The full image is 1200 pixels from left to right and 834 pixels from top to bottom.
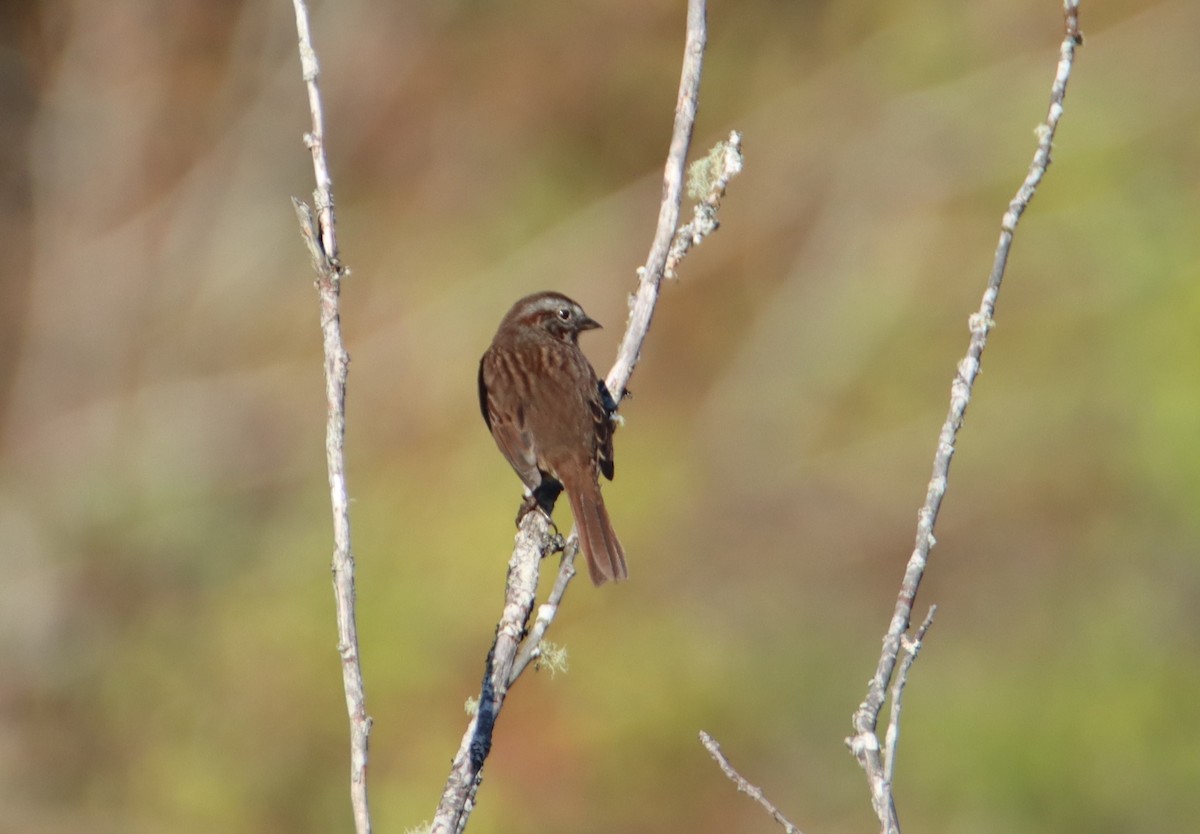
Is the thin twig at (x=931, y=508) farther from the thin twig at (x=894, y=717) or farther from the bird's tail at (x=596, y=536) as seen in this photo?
the bird's tail at (x=596, y=536)

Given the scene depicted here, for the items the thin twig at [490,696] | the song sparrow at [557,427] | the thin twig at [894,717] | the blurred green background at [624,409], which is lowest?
the thin twig at [894,717]

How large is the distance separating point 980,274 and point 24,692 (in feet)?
20.8

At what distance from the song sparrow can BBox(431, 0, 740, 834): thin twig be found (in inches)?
11.3

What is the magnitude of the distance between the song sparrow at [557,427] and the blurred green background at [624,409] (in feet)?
9.78

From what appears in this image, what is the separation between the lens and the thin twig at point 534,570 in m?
3.09

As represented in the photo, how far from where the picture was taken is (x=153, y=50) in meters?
10.6

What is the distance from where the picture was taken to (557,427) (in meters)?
5.22

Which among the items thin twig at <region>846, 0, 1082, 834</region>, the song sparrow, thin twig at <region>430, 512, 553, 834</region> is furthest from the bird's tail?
thin twig at <region>846, 0, 1082, 834</region>

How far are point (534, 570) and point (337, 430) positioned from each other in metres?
0.83

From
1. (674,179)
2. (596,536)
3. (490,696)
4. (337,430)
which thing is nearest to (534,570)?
(490,696)

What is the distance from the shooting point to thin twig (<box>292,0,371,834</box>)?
2955 millimetres

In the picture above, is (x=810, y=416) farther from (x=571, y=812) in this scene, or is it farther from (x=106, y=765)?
(x=106, y=765)

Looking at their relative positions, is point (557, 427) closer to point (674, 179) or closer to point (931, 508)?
point (674, 179)

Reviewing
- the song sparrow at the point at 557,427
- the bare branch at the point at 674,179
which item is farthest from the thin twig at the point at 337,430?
the song sparrow at the point at 557,427
